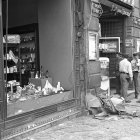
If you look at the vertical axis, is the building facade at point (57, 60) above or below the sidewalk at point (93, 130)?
above

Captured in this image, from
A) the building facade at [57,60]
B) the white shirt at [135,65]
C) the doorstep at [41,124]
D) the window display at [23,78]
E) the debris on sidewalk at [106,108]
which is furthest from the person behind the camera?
the white shirt at [135,65]

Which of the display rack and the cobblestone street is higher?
the display rack

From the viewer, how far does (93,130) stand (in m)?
6.34

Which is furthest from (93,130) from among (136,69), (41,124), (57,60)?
(136,69)

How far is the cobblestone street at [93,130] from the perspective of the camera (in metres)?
5.81

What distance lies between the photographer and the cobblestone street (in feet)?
Answer: 19.1

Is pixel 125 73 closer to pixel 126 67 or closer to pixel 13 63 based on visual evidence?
pixel 126 67

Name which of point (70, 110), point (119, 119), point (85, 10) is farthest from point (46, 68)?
point (119, 119)

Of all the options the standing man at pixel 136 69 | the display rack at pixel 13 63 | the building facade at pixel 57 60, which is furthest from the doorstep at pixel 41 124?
the standing man at pixel 136 69

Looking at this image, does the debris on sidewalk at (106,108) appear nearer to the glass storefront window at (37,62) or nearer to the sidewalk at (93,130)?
the sidewalk at (93,130)

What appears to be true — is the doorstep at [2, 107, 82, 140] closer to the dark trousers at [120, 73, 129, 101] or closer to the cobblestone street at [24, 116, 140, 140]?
the cobblestone street at [24, 116, 140, 140]

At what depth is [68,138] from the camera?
573 centimetres

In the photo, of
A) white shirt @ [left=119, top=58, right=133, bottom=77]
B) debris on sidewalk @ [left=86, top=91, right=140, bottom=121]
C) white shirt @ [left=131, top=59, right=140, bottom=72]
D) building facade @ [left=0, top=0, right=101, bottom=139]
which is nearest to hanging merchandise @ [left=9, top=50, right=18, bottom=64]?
building facade @ [left=0, top=0, right=101, bottom=139]

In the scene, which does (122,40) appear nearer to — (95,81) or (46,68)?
(95,81)
